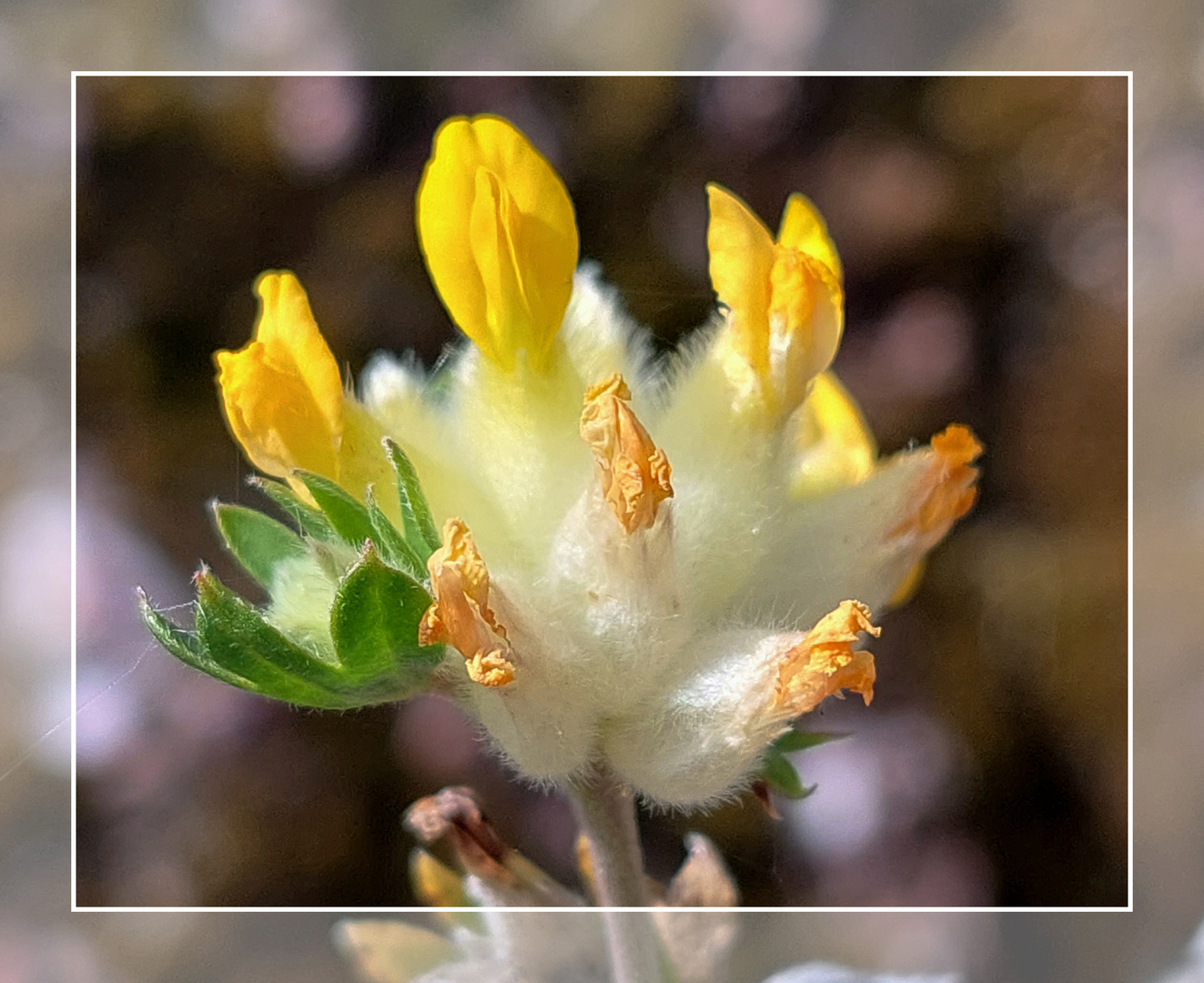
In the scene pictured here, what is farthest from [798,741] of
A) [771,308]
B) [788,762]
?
[771,308]

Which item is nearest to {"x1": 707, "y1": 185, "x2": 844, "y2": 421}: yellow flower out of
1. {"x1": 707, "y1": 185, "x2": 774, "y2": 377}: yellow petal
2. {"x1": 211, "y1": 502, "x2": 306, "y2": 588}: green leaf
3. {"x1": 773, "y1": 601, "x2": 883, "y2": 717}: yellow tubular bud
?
{"x1": 707, "y1": 185, "x2": 774, "y2": 377}: yellow petal

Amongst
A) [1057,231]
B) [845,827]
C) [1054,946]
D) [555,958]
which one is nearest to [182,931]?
[555,958]

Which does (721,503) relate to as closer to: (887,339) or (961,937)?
(887,339)

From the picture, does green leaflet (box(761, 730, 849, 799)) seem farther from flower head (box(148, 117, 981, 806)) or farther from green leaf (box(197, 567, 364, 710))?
green leaf (box(197, 567, 364, 710))

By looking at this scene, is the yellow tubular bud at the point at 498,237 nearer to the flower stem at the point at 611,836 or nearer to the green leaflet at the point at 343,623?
the green leaflet at the point at 343,623

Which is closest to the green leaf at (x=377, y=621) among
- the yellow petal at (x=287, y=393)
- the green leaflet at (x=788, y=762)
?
the yellow petal at (x=287, y=393)

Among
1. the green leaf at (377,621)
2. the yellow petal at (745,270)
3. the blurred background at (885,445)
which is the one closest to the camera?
the green leaf at (377,621)
